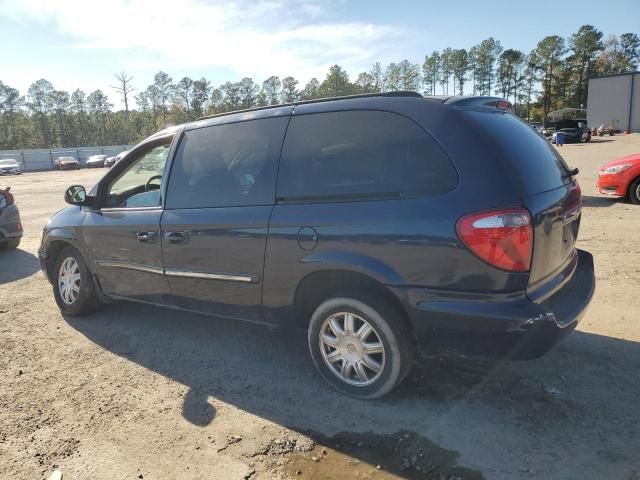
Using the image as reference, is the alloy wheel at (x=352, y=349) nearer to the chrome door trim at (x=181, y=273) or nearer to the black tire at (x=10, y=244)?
the chrome door trim at (x=181, y=273)

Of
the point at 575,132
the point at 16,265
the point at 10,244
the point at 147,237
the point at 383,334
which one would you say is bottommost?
the point at 16,265

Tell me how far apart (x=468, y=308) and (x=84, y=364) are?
3.07 meters

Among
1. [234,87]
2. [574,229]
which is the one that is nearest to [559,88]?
[234,87]

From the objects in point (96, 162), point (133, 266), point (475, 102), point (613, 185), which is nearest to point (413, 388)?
point (475, 102)

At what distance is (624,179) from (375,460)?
9195 millimetres

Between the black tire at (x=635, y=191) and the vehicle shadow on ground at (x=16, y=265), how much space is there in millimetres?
10616

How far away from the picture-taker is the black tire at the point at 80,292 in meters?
4.77

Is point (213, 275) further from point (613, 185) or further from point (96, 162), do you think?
point (96, 162)

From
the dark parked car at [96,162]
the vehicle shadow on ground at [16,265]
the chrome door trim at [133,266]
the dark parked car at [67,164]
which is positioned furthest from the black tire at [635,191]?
the dark parked car at [96,162]

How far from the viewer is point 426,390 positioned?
10.6ft

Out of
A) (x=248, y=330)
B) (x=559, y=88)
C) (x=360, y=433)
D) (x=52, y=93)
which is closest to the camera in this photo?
(x=360, y=433)

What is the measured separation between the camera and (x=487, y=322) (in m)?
2.60

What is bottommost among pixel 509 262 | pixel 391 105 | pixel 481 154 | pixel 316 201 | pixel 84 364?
pixel 84 364

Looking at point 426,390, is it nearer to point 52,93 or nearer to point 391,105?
point 391,105
